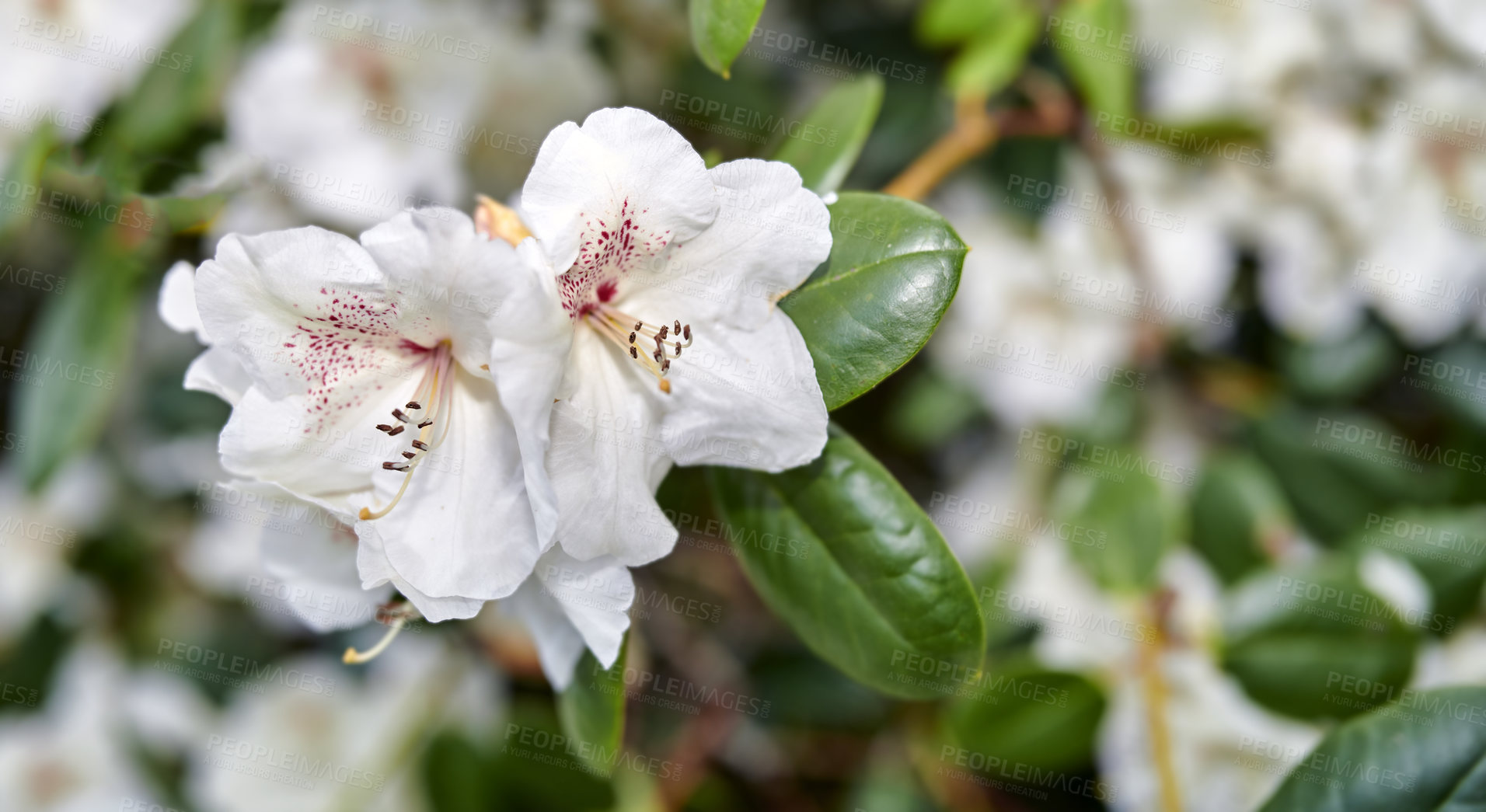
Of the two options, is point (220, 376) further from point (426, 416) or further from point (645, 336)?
point (645, 336)

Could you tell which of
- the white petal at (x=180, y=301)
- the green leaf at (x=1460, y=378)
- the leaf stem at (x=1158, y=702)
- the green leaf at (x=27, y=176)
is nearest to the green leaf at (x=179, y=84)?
the green leaf at (x=27, y=176)

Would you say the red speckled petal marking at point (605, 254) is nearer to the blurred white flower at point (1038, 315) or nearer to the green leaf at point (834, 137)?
the green leaf at point (834, 137)

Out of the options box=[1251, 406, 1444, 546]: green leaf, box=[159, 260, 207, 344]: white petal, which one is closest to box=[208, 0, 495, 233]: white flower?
box=[159, 260, 207, 344]: white petal

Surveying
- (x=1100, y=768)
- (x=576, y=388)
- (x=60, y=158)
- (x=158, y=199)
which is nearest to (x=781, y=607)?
(x=576, y=388)

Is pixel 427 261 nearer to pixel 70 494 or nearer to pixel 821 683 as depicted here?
pixel 821 683

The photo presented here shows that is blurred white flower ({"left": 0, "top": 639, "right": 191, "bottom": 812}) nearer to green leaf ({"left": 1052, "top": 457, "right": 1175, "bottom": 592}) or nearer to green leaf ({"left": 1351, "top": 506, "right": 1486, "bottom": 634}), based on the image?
green leaf ({"left": 1052, "top": 457, "right": 1175, "bottom": 592})

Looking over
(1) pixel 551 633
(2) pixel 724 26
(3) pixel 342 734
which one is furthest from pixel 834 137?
(3) pixel 342 734
